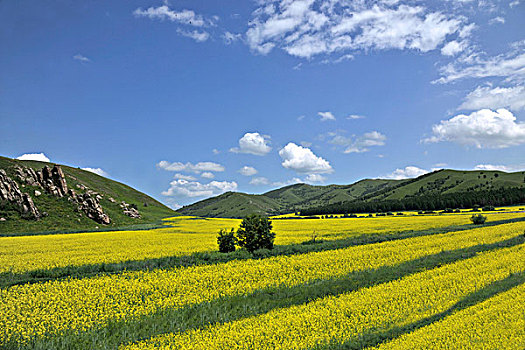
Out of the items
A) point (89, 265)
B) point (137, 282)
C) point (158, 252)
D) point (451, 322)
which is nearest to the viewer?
point (451, 322)

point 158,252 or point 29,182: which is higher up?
point 29,182

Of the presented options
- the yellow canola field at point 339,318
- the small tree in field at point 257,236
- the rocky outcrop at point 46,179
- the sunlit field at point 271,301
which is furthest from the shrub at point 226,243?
the rocky outcrop at point 46,179

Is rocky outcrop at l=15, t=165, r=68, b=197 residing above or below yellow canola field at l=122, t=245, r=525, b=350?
above

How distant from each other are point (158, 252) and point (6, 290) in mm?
11399

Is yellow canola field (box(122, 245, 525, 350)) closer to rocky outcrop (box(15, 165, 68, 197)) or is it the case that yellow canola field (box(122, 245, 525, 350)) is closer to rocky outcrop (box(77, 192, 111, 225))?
rocky outcrop (box(77, 192, 111, 225))

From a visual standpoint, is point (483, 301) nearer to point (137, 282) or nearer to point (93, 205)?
point (137, 282)

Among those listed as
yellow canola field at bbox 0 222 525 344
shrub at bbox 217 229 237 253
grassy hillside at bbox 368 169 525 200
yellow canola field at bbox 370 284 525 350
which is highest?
grassy hillside at bbox 368 169 525 200

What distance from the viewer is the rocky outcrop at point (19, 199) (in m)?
51.9

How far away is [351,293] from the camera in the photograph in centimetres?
1384

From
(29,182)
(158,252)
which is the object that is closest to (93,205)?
(29,182)

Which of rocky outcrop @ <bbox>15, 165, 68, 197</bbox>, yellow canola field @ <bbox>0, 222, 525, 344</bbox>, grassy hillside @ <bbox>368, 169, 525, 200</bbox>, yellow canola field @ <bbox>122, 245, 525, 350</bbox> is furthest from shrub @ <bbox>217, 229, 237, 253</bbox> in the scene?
grassy hillside @ <bbox>368, 169, 525, 200</bbox>

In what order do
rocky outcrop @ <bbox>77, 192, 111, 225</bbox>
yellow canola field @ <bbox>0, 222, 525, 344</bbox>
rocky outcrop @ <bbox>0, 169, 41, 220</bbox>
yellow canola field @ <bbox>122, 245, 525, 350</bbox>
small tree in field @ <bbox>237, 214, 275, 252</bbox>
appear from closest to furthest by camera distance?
yellow canola field @ <bbox>122, 245, 525, 350</bbox> → yellow canola field @ <bbox>0, 222, 525, 344</bbox> → small tree in field @ <bbox>237, 214, 275, 252</bbox> → rocky outcrop @ <bbox>0, 169, 41, 220</bbox> → rocky outcrop @ <bbox>77, 192, 111, 225</bbox>

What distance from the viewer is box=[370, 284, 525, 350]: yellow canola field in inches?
327

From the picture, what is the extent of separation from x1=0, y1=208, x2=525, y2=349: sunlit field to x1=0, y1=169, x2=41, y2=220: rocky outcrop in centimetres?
3553
